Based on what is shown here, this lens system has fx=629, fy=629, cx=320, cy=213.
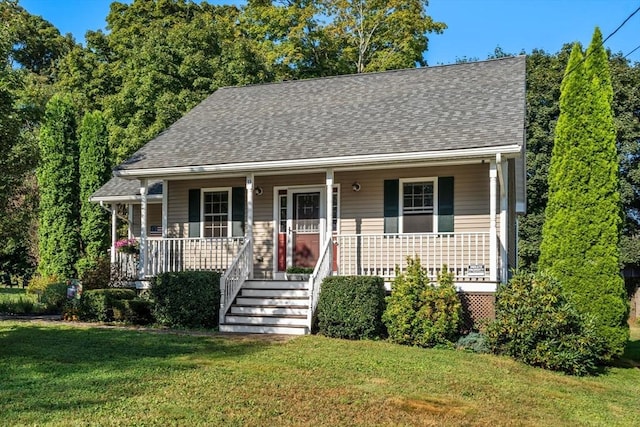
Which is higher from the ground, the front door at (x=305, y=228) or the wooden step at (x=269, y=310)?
the front door at (x=305, y=228)

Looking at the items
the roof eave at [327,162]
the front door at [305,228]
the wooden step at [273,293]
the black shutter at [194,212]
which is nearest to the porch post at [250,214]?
the roof eave at [327,162]

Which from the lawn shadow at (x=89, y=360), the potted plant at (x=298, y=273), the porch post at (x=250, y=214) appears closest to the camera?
the lawn shadow at (x=89, y=360)

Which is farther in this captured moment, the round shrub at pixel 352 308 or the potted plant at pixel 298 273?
the potted plant at pixel 298 273

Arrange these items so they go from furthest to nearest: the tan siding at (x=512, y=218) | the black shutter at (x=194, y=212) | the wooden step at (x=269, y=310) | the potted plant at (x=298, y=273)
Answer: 1. the black shutter at (x=194, y=212)
2. the tan siding at (x=512, y=218)
3. the potted plant at (x=298, y=273)
4. the wooden step at (x=269, y=310)

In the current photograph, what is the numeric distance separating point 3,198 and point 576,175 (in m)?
9.86

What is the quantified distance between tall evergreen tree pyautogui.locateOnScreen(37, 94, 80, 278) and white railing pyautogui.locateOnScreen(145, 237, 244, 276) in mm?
8272

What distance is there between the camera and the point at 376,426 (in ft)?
20.0

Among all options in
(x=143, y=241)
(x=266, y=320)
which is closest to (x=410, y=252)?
(x=266, y=320)

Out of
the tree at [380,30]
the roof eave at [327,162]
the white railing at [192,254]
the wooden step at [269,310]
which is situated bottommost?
the wooden step at [269,310]

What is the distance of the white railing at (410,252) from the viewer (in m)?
11.9

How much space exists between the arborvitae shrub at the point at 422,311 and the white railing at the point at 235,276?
10.7ft

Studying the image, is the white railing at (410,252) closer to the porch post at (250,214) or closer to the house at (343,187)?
the house at (343,187)

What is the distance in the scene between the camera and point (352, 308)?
36.3ft

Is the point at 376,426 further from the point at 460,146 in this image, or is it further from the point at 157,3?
the point at 157,3
